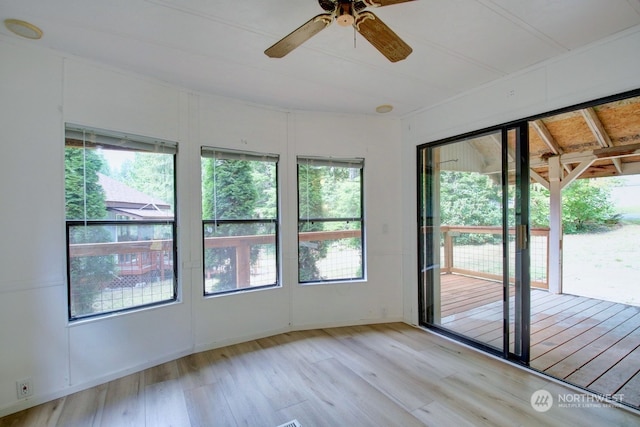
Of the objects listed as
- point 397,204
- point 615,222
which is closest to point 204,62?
point 397,204

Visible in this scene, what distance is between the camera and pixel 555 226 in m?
4.85

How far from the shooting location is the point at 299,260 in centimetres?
341

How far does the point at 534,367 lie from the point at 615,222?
4.16m

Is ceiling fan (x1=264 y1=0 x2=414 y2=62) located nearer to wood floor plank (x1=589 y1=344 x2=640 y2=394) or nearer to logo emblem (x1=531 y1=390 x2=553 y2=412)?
logo emblem (x1=531 y1=390 x2=553 y2=412)

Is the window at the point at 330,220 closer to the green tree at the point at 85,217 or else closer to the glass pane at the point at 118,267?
the glass pane at the point at 118,267

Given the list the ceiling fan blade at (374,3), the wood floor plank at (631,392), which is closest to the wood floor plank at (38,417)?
the ceiling fan blade at (374,3)

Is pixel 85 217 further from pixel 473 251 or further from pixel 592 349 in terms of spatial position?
pixel 592 349

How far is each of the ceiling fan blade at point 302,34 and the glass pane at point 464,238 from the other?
2153mm

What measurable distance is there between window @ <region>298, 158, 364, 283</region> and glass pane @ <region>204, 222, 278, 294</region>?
0.37 meters

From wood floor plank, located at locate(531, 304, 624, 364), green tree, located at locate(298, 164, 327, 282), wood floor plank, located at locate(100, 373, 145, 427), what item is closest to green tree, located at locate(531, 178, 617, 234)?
wood floor plank, located at locate(531, 304, 624, 364)

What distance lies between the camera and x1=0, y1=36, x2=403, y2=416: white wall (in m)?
1.99

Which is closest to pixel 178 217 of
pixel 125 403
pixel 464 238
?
pixel 125 403

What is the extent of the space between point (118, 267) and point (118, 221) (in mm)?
398

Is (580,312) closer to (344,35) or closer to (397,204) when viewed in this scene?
(397,204)
